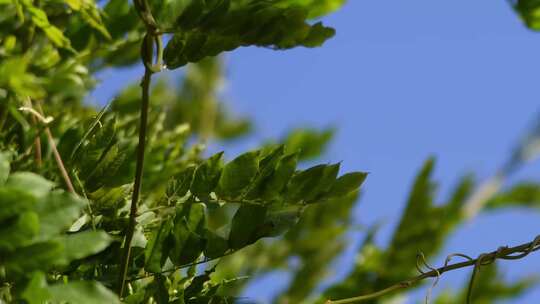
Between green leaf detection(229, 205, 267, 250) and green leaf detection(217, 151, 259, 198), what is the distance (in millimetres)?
26

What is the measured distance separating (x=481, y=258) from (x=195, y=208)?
11.0 inches

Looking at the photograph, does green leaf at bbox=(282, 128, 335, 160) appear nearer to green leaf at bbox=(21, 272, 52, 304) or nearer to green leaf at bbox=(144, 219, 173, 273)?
green leaf at bbox=(144, 219, 173, 273)

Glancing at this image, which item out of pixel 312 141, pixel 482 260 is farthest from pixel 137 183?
pixel 312 141

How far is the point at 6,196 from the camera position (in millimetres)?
588

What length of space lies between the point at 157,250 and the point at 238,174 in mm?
95

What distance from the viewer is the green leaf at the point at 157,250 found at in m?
0.81

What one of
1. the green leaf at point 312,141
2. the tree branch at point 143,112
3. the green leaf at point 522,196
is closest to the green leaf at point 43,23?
the tree branch at point 143,112

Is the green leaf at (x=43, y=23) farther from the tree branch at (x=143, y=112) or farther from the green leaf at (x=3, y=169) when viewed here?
the green leaf at (x=3, y=169)

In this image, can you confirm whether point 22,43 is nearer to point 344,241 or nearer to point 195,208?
point 195,208

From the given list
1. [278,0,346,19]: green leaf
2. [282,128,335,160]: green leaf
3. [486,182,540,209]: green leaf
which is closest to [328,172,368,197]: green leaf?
[278,0,346,19]: green leaf

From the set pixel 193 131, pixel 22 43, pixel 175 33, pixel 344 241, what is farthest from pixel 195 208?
pixel 193 131

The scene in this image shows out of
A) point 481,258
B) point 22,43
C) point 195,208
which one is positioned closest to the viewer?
point 195,208

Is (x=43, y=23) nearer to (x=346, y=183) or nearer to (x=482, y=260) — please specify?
(x=346, y=183)

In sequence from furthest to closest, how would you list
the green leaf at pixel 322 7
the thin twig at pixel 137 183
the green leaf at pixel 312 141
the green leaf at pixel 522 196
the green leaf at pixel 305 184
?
the green leaf at pixel 522 196, the green leaf at pixel 312 141, the green leaf at pixel 322 7, the green leaf at pixel 305 184, the thin twig at pixel 137 183
